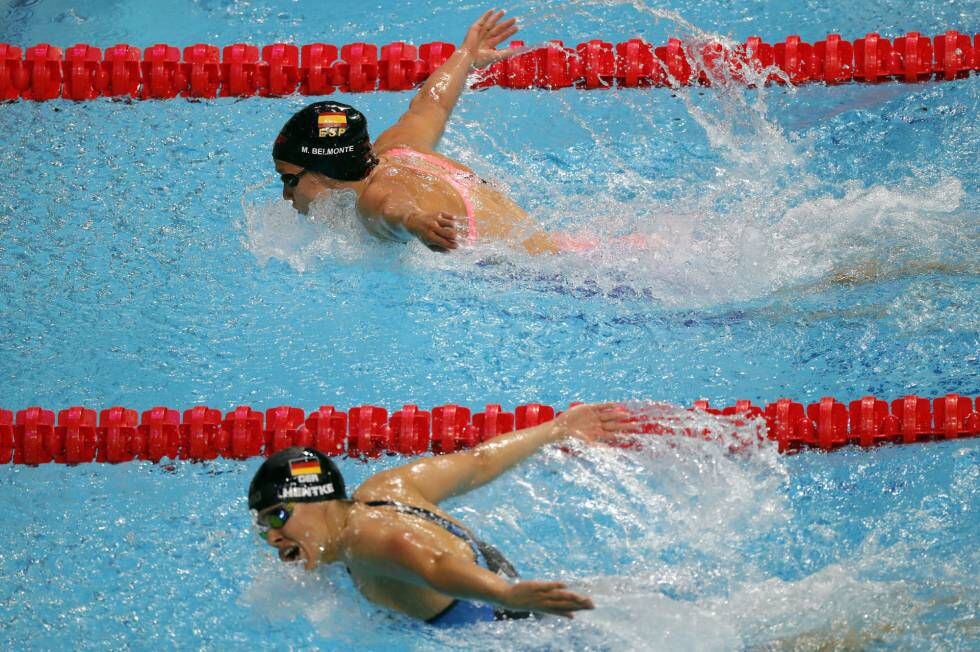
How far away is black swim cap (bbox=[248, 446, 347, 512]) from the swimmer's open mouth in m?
0.12

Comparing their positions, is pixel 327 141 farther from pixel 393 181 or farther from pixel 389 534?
pixel 389 534

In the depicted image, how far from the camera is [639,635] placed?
9.21ft

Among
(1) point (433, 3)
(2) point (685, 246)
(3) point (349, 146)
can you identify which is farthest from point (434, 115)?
(1) point (433, 3)

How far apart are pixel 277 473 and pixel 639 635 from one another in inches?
37.2

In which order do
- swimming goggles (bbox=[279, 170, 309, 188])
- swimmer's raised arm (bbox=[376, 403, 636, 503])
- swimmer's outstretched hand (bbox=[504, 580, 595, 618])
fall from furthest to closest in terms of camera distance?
swimming goggles (bbox=[279, 170, 309, 188]), swimmer's raised arm (bbox=[376, 403, 636, 503]), swimmer's outstretched hand (bbox=[504, 580, 595, 618])

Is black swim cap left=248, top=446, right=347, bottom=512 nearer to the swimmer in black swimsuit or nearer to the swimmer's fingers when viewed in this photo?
the swimmer in black swimsuit

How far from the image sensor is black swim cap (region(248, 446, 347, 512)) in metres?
2.59

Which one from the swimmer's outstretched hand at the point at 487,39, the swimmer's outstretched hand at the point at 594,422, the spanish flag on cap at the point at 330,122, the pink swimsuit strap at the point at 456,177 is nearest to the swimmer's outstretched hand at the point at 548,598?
the swimmer's outstretched hand at the point at 594,422

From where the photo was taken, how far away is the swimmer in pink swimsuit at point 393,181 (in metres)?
3.79

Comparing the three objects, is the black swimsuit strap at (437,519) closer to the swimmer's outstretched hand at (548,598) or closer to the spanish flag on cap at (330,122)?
the swimmer's outstretched hand at (548,598)

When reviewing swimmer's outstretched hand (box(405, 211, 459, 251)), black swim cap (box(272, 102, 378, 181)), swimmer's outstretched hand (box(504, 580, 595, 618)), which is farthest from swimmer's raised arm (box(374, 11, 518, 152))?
swimmer's outstretched hand (box(504, 580, 595, 618))

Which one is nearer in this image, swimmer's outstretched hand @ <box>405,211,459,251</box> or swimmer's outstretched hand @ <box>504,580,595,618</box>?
swimmer's outstretched hand @ <box>504,580,595,618</box>

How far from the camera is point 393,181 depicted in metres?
3.85

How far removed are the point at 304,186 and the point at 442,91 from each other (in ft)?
2.46
